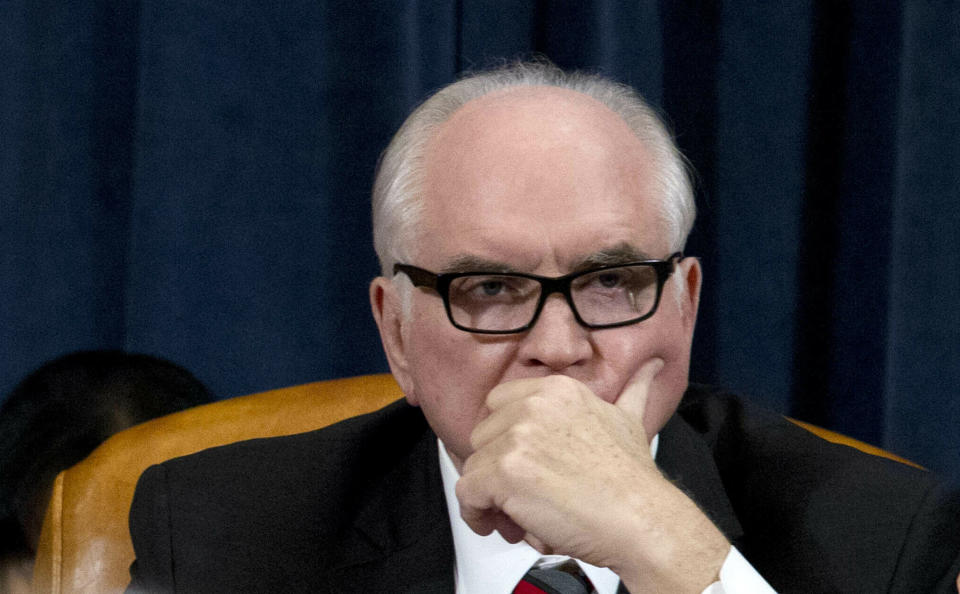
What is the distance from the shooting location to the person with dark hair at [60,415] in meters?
1.41

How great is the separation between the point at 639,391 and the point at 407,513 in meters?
0.40

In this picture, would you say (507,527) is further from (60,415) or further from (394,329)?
(60,415)

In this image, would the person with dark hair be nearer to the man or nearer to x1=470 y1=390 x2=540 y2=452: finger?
the man

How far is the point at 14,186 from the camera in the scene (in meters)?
1.78

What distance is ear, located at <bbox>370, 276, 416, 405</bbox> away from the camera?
3.90ft

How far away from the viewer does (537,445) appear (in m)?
0.92

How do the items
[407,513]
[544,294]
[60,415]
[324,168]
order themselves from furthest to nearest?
[324,168], [60,415], [407,513], [544,294]

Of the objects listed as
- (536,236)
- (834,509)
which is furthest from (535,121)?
(834,509)

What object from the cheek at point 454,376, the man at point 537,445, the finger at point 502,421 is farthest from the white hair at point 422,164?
the finger at point 502,421

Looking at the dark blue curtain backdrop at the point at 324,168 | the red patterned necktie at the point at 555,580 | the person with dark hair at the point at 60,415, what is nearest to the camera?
the red patterned necktie at the point at 555,580

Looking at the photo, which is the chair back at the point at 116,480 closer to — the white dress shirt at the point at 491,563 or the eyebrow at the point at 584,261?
the white dress shirt at the point at 491,563

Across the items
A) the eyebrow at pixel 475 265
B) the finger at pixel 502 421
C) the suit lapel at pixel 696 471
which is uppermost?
the eyebrow at pixel 475 265

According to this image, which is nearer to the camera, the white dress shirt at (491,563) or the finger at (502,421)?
the finger at (502,421)

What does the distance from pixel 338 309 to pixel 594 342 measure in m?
0.94
